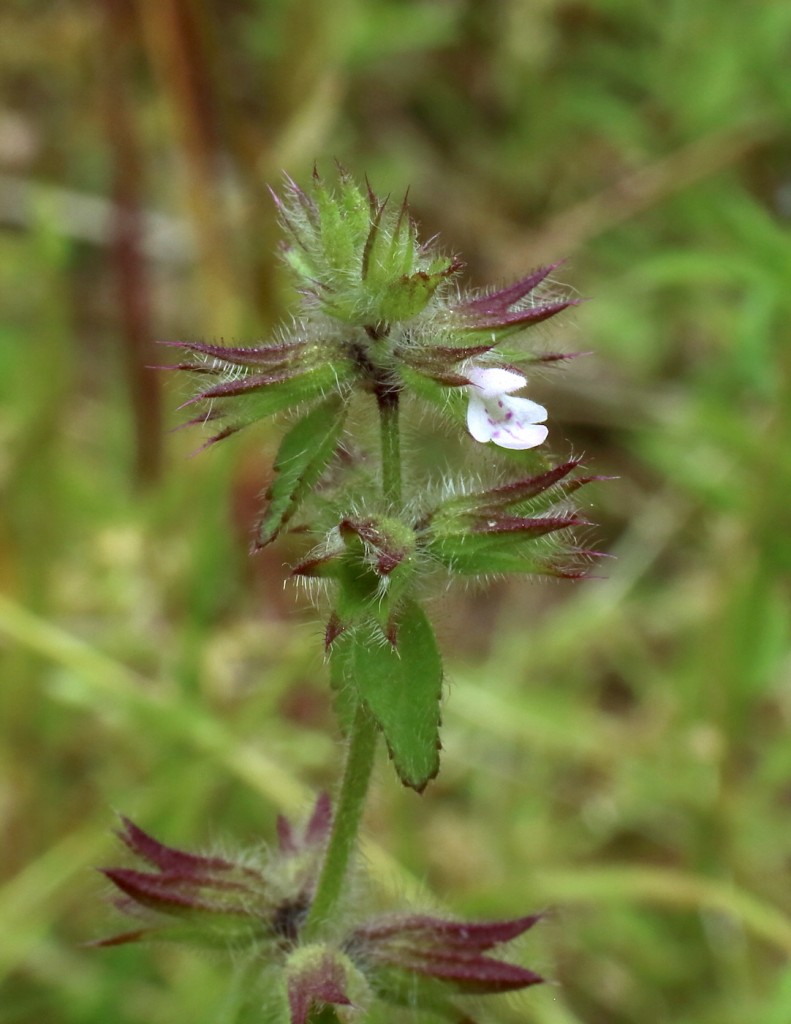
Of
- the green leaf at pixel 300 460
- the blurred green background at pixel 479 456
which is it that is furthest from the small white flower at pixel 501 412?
the blurred green background at pixel 479 456

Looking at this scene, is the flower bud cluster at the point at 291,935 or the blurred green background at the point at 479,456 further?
the blurred green background at the point at 479,456

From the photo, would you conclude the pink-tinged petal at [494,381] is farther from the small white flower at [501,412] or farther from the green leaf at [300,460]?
the green leaf at [300,460]

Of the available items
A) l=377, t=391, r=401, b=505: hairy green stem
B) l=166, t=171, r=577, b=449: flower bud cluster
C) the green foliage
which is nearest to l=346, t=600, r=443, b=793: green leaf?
the green foliage

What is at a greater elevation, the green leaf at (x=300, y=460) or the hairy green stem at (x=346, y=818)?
the green leaf at (x=300, y=460)

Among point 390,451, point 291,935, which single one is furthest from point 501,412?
point 291,935

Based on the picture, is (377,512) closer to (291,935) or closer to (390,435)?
(390,435)

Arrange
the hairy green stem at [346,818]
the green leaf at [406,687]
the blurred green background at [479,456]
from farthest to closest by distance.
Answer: the blurred green background at [479,456] < the hairy green stem at [346,818] < the green leaf at [406,687]

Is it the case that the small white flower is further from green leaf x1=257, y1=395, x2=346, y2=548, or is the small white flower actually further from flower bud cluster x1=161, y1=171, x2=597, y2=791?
green leaf x1=257, y1=395, x2=346, y2=548

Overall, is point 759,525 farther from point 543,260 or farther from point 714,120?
point 714,120

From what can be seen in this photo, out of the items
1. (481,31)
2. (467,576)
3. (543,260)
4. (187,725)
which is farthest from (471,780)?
(481,31)
